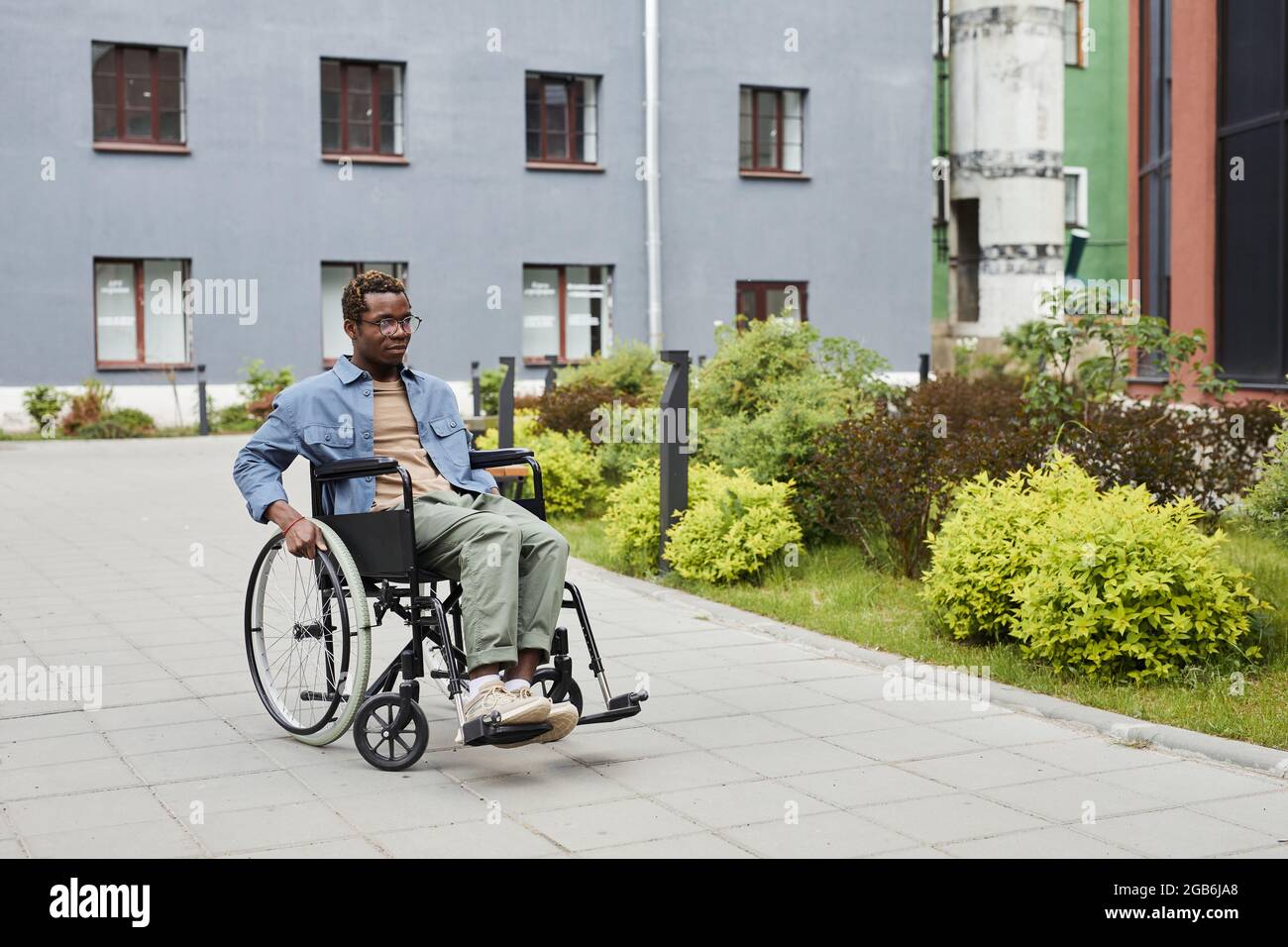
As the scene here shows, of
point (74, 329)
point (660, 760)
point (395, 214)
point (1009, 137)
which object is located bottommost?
point (660, 760)

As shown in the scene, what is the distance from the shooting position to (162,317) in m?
23.2

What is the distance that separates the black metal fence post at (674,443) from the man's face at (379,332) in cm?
351

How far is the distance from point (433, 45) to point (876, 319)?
9.00 metres

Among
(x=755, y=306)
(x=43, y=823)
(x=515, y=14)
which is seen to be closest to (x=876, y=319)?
(x=755, y=306)

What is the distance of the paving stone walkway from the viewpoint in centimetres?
433

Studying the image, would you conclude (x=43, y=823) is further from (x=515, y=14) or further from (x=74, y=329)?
(x=515, y=14)

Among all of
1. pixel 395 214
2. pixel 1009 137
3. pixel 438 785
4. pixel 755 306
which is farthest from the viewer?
pixel 1009 137

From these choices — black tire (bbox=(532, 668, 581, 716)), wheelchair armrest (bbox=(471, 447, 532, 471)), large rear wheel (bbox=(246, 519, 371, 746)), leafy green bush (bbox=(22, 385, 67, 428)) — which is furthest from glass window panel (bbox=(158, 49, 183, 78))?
black tire (bbox=(532, 668, 581, 716))

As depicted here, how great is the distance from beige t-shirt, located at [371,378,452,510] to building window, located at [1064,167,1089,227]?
94.2 ft

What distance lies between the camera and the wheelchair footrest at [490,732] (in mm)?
4746

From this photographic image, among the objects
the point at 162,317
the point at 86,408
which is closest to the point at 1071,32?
the point at 162,317

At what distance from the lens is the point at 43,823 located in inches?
178

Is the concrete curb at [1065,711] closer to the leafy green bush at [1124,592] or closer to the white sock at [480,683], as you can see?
the leafy green bush at [1124,592]

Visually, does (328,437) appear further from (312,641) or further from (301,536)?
(312,641)
